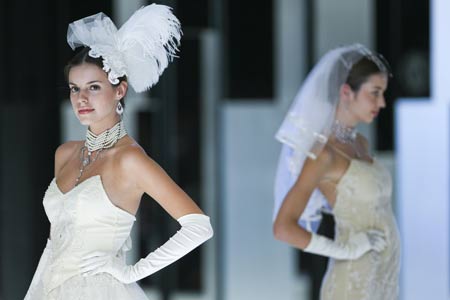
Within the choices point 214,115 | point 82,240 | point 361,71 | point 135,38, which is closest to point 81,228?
point 82,240

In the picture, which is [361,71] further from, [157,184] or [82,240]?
[82,240]

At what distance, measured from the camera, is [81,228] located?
2980 mm

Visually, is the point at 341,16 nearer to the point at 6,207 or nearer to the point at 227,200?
the point at 227,200

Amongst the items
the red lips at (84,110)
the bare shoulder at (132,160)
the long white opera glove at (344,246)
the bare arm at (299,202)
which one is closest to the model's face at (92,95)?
the red lips at (84,110)

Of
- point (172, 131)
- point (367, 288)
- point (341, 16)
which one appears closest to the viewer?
point (367, 288)

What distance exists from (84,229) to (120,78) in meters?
0.46

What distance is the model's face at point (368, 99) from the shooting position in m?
3.76

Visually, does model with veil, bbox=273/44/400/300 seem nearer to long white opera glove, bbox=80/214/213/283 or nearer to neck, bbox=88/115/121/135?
long white opera glove, bbox=80/214/213/283

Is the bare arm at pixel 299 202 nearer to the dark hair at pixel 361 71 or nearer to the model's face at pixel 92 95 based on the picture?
the dark hair at pixel 361 71

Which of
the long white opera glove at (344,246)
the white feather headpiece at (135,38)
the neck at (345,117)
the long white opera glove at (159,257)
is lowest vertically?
the long white opera glove at (344,246)

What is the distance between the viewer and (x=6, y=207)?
4.76m

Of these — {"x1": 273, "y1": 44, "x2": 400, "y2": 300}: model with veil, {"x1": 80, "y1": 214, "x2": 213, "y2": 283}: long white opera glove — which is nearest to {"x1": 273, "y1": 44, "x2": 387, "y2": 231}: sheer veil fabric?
{"x1": 273, "y1": 44, "x2": 400, "y2": 300}: model with veil

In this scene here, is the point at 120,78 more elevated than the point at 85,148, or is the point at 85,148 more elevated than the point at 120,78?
the point at 120,78

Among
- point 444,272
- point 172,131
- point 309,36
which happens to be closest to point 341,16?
point 309,36
